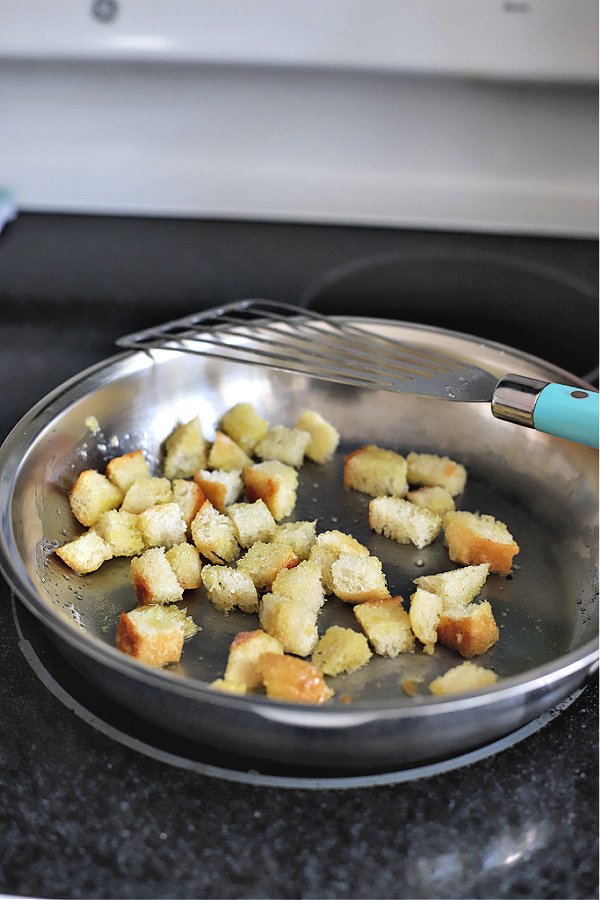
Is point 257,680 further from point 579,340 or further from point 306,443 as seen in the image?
point 579,340

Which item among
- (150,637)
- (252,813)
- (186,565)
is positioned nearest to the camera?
(252,813)

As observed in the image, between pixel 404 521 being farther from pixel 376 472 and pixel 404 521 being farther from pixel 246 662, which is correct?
pixel 246 662

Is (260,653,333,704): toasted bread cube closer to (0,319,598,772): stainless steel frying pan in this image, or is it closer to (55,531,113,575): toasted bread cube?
(0,319,598,772): stainless steel frying pan

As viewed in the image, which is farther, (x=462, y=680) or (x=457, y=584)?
(x=457, y=584)

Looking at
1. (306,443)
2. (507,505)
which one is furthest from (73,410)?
(507,505)

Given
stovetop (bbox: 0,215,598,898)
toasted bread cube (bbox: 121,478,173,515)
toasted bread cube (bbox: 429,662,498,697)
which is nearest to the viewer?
stovetop (bbox: 0,215,598,898)

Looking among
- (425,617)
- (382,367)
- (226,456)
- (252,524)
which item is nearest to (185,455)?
(226,456)

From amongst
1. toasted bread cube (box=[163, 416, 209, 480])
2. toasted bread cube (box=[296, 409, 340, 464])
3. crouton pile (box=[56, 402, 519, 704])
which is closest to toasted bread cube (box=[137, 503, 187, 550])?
crouton pile (box=[56, 402, 519, 704])
